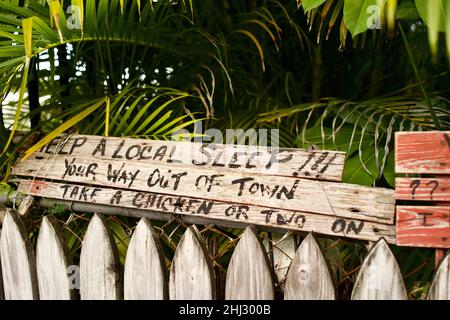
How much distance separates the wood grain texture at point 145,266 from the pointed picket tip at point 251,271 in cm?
16

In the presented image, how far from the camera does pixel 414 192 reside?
0.96 m

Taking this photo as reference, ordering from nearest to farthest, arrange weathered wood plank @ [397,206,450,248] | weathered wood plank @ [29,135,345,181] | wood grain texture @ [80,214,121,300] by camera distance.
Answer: weathered wood plank @ [397,206,450,248] → weathered wood plank @ [29,135,345,181] → wood grain texture @ [80,214,121,300]

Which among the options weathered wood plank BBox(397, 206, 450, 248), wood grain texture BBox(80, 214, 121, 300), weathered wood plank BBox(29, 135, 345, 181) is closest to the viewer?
weathered wood plank BBox(397, 206, 450, 248)

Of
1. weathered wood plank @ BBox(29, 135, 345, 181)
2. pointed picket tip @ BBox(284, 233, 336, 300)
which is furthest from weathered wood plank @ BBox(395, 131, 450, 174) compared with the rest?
pointed picket tip @ BBox(284, 233, 336, 300)

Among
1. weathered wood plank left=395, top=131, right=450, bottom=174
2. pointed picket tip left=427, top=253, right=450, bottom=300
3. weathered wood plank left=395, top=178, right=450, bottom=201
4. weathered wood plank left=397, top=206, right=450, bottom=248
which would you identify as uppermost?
weathered wood plank left=395, top=131, right=450, bottom=174

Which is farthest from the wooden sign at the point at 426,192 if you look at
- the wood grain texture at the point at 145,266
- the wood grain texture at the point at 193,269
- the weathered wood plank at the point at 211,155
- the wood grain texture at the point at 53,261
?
the wood grain texture at the point at 53,261

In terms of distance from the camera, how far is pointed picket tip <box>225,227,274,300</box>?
105cm

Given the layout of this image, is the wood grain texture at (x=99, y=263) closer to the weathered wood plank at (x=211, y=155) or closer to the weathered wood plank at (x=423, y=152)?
the weathered wood plank at (x=211, y=155)

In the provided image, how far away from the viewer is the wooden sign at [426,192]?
0.95 meters

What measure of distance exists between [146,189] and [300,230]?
13.8 inches

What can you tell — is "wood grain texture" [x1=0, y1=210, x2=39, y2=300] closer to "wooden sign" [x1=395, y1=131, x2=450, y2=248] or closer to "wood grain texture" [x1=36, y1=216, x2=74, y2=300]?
"wood grain texture" [x1=36, y1=216, x2=74, y2=300]
